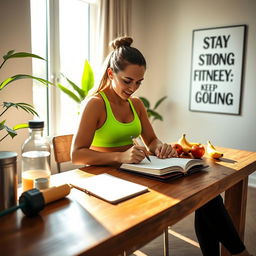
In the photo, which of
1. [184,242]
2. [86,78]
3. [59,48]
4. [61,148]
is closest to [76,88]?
[86,78]

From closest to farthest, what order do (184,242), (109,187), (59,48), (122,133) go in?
1. (109,187)
2. (122,133)
3. (184,242)
4. (59,48)

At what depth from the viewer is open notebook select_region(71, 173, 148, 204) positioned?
0.96 meters

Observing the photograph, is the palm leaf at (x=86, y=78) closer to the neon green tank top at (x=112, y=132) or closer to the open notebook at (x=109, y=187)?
the neon green tank top at (x=112, y=132)

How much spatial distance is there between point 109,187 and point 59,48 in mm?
2540

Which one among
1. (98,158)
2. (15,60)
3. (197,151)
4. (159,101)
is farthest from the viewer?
(159,101)

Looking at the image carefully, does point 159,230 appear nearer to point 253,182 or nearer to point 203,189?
point 203,189

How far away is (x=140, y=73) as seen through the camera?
156 centimetres

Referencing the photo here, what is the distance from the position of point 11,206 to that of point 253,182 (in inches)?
121

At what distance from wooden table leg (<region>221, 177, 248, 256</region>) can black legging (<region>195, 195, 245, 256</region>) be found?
0.21 m

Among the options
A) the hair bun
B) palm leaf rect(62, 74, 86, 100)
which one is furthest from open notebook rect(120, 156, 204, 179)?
palm leaf rect(62, 74, 86, 100)

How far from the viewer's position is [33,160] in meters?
0.96

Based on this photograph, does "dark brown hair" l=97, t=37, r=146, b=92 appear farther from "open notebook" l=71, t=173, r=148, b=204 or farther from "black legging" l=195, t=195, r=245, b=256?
"black legging" l=195, t=195, r=245, b=256

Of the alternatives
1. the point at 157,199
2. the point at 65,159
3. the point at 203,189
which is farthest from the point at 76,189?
the point at 65,159

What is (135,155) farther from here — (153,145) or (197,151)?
(153,145)
